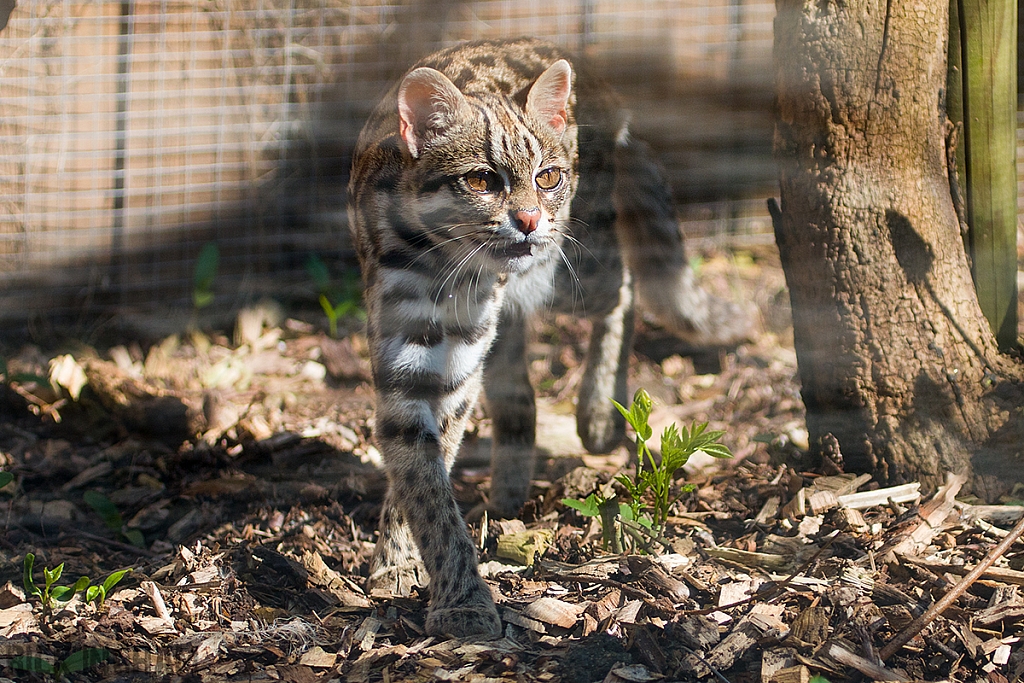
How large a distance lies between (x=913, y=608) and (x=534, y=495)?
1188 mm

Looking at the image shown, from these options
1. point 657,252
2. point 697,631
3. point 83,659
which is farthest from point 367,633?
point 657,252

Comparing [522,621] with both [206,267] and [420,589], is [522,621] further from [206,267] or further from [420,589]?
[206,267]

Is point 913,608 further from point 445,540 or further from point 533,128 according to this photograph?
point 533,128

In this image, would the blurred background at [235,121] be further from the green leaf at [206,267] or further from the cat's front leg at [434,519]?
the cat's front leg at [434,519]

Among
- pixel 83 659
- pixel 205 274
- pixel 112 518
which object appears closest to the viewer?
pixel 83 659

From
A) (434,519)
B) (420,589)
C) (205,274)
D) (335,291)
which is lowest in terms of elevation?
(420,589)

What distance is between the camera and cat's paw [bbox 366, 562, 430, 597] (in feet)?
7.92

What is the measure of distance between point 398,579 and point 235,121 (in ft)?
9.14

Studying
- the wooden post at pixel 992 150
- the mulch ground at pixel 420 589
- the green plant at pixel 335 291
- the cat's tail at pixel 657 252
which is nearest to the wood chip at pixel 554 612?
the mulch ground at pixel 420 589

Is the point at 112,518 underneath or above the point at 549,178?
underneath

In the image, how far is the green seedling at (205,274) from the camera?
A: 4340mm

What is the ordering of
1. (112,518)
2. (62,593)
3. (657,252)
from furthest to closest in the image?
(657,252)
(112,518)
(62,593)

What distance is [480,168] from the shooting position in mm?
2311

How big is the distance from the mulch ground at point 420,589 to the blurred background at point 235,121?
2.39ft
